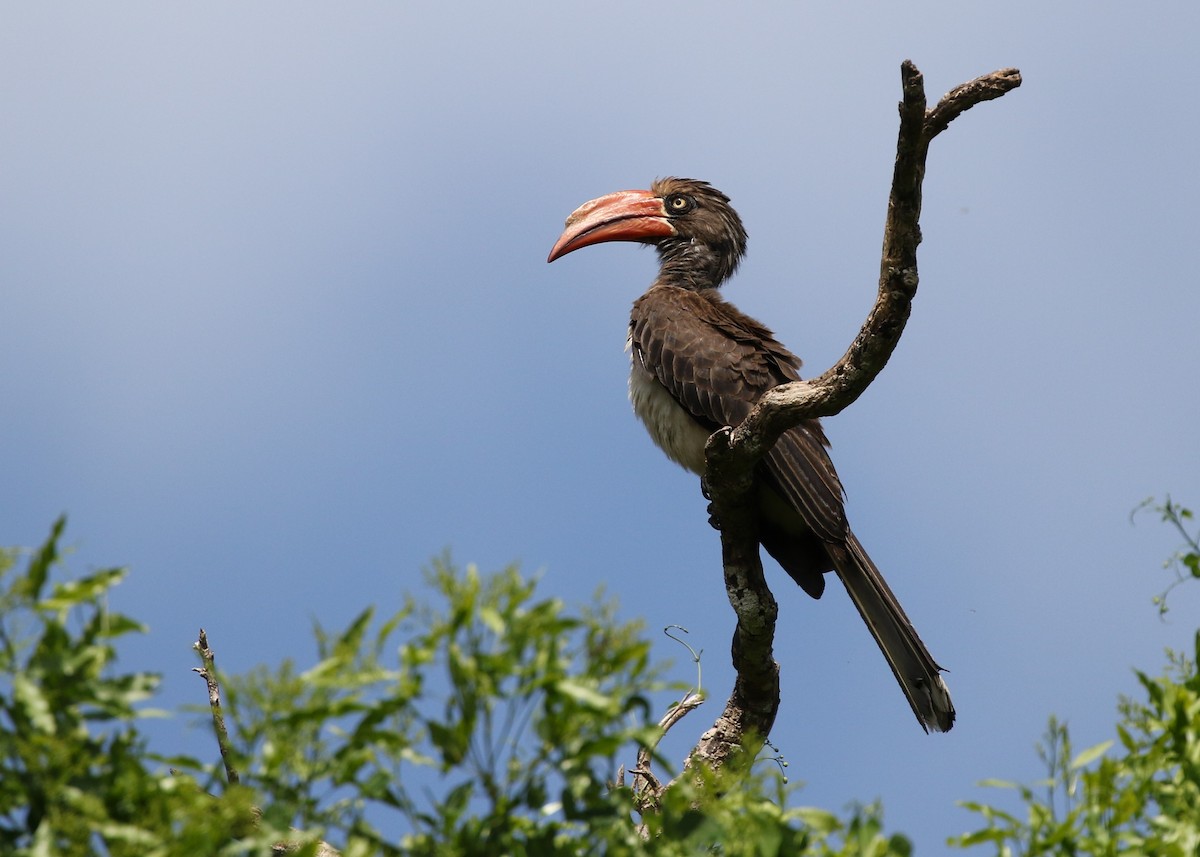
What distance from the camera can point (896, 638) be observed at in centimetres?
569

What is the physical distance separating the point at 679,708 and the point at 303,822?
3460mm

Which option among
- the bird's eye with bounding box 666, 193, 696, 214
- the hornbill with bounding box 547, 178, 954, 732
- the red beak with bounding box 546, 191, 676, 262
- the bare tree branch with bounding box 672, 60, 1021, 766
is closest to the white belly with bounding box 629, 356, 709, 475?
the hornbill with bounding box 547, 178, 954, 732

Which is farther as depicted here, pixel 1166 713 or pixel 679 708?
pixel 679 708

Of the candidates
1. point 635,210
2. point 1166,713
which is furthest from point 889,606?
point 635,210

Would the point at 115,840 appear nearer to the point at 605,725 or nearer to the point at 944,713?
the point at 605,725

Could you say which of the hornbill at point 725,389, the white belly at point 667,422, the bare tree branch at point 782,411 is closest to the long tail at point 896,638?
the hornbill at point 725,389

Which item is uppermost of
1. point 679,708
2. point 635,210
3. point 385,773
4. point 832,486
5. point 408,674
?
point 635,210

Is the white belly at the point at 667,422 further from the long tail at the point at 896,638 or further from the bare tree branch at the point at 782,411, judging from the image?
the long tail at the point at 896,638

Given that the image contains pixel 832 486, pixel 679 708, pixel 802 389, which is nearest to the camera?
pixel 802 389

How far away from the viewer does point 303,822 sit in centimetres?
208

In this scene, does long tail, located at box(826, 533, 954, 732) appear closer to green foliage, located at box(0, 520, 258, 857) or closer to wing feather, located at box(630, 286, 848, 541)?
wing feather, located at box(630, 286, 848, 541)

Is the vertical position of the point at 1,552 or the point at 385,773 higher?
the point at 1,552

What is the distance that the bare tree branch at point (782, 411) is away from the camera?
4309mm

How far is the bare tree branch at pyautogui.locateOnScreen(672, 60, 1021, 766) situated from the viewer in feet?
14.1
